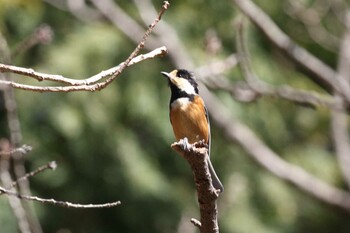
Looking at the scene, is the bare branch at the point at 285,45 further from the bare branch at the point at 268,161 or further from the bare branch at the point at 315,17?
the bare branch at the point at 315,17

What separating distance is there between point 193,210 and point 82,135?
3.21 ft

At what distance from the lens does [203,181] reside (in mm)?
2709

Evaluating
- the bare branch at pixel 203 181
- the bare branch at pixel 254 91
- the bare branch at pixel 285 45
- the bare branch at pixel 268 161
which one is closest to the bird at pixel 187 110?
the bare branch at pixel 254 91

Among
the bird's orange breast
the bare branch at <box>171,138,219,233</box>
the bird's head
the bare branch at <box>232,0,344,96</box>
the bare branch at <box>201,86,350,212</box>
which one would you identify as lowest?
the bare branch at <box>171,138,219,233</box>

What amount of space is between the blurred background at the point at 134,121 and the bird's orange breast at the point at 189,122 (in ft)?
6.12

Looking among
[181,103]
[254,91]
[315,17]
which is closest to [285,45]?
[254,91]

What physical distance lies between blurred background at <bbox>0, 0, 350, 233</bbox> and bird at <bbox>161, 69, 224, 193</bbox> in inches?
69.3

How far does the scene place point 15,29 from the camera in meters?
6.78

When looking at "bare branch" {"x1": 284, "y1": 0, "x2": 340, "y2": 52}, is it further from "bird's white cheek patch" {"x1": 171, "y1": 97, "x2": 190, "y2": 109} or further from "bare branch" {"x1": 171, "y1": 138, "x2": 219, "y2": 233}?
"bare branch" {"x1": 171, "y1": 138, "x2": 219, "y2": 233}

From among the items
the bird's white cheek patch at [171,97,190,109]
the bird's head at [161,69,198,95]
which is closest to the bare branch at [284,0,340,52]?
the bird's head at [161,69,198,95]

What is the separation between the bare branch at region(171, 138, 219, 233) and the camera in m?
2.69

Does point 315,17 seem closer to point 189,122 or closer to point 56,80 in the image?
point 189,122

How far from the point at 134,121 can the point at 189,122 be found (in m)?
2.52

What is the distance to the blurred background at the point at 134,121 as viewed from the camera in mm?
6586
